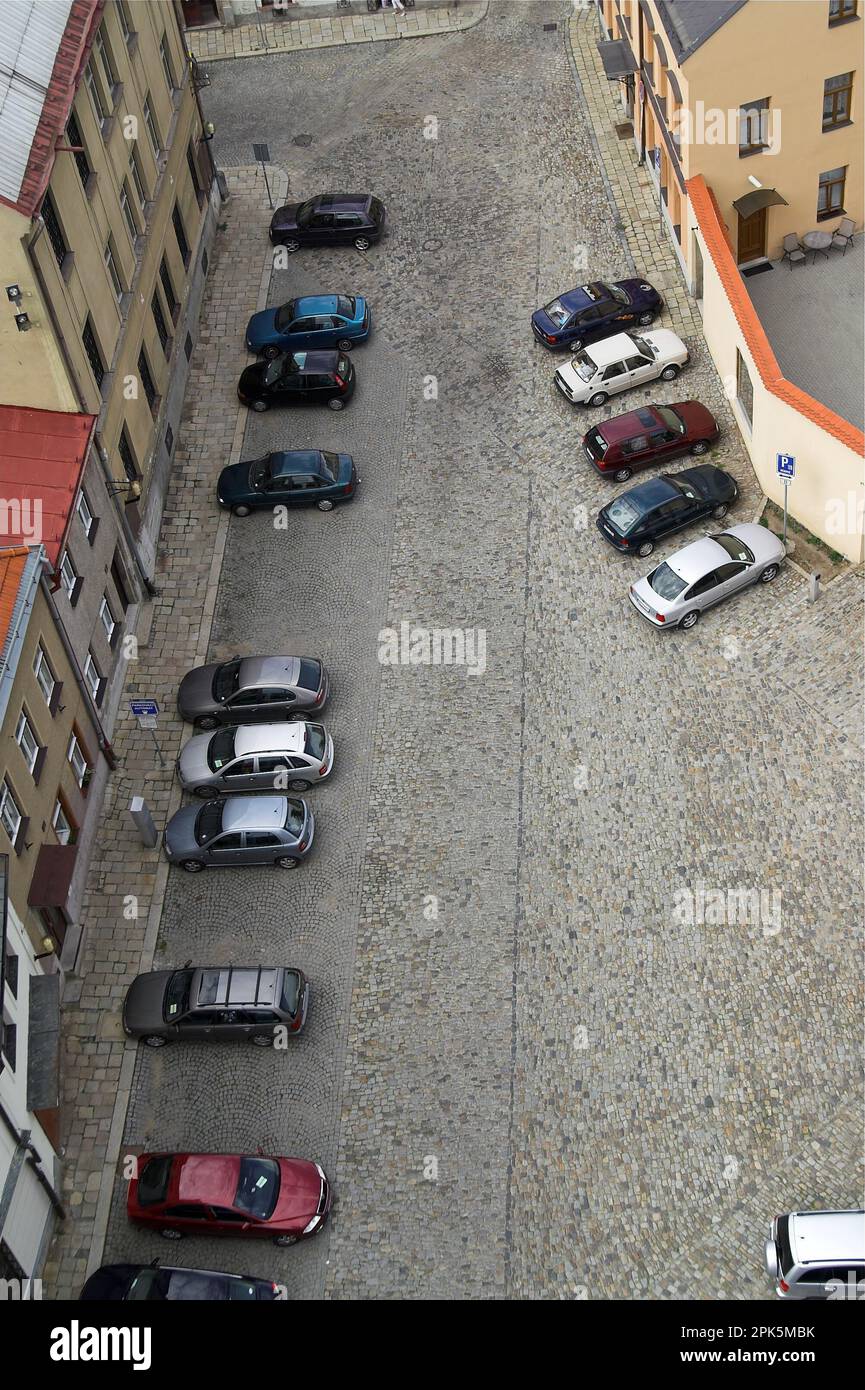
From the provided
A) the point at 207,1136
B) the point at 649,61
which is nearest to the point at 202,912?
the point at 207,1136

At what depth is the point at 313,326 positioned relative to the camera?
49.2 metres

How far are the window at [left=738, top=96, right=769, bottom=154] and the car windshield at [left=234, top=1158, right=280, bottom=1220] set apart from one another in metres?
31.4

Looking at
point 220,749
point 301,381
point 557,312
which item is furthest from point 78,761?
point 557,312

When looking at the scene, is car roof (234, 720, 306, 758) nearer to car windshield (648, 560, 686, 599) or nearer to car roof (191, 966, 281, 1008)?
car roof (191, 966, 281, 1008)

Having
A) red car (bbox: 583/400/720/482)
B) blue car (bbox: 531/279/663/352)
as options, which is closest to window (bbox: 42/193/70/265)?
red car (bbox: 583/400/720/482)

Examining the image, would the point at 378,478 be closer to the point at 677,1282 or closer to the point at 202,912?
the point at 202,912

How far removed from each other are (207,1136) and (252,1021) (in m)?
2.53

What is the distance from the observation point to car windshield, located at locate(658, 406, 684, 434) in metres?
44.4

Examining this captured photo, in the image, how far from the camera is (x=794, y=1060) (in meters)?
33.6

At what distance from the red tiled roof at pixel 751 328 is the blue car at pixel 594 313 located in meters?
3.04

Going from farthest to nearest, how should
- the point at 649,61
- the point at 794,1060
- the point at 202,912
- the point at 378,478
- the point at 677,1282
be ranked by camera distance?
1. the point at 649,61
2. the point at 378,478
3. the point at 202,912
4. the point at 794,1060
5. the point at 677,1282

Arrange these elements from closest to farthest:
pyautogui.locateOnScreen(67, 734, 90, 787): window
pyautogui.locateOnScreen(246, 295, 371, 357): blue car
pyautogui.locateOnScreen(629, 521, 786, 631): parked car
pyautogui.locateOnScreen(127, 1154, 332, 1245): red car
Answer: pyautogui.locateOnScreen(127, 1154, 332, 1245): red car
pyautogui.locateOnScreen(67, 734, 90, 787): window
pyautogui.locateOnScreen(629, 521, 786, 631): parked car
pyautogui.locateOnScreen(246, 295, 371, 357): blue car

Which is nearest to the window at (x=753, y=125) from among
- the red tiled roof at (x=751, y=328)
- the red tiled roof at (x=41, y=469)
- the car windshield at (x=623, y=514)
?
the red tiled roof at (x=751, y=328)

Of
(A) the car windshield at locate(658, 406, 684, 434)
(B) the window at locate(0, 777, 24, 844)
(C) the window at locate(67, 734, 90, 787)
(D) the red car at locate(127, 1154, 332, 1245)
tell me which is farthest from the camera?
(A) the car windshield at locate(658, 406, 684, 434)
